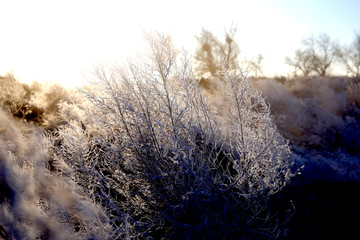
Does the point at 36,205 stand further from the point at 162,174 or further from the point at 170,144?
the point at 170,144

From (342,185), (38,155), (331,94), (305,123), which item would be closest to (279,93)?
(331,94)

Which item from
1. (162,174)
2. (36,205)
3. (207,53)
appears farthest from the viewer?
(207,53)

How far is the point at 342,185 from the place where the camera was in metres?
4.28

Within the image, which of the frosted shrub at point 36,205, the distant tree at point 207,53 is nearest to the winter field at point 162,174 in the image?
the frosted shrub at point 36,205

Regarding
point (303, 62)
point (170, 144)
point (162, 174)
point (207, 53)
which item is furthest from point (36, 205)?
A: point (303, 62)

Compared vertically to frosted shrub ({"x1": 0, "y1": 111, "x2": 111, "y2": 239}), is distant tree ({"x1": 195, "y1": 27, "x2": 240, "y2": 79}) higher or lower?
Answer: higher

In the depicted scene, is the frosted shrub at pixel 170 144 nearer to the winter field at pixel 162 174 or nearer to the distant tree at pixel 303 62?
the winter field at pixel 162 174

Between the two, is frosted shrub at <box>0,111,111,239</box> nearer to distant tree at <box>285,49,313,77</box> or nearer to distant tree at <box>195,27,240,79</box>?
distant tree at <box>195,27,240,79</box>

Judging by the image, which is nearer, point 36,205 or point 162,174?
point 36,205

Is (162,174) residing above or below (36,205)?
above

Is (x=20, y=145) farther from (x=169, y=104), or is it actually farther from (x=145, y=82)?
(x=169, y=104)

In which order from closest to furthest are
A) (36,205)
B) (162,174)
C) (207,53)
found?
(36,205), (162,174), (207,53)

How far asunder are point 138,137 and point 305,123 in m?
6.58

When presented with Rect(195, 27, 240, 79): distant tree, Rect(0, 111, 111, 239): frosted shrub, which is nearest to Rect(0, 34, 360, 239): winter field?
Rect(0, 111, 111, 239): frosted shrub
